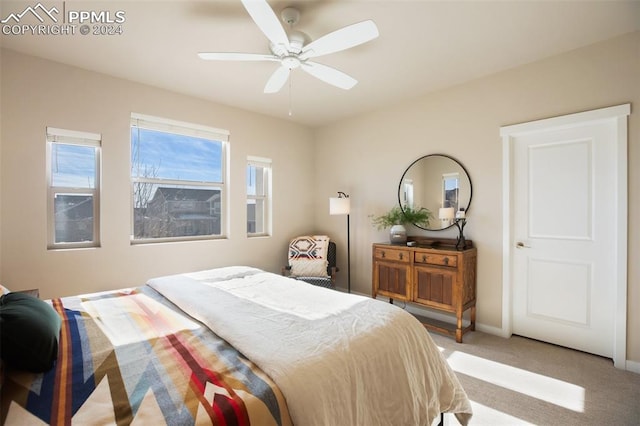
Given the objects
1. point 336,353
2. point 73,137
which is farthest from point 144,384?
point 73,137

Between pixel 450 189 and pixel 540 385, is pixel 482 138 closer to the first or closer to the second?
pixel 450 189

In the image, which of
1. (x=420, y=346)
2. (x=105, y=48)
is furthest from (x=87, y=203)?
(x=420, y=346)

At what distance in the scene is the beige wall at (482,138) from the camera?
7.77 ft

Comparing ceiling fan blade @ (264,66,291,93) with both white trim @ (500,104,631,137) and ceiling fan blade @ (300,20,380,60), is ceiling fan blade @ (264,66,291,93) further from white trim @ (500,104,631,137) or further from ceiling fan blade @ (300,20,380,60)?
Answer: white trim @ (500,104,631,137)

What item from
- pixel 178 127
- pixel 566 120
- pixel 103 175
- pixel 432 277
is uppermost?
pixel 178 127

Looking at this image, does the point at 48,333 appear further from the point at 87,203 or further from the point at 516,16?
the point at 516,16

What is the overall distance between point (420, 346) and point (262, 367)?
34.1 inches

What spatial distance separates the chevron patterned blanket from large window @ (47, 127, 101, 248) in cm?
187

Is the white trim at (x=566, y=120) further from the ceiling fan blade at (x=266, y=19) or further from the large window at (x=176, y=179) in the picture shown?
the large window at (x=176, y=179)

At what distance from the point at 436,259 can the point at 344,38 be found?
7.40 ft

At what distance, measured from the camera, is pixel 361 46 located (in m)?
2.47

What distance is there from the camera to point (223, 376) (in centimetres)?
104

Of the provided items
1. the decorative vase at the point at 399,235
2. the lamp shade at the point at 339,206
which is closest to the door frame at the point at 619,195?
the decorative vase at the point at 399,235

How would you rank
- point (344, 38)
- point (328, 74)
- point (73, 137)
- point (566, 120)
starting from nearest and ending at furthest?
point (344, 38) → point (328, 74) → point (566, 120) → point (73, 137)
